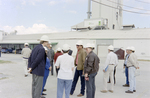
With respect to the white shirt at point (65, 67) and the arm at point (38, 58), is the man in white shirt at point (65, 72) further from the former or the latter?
the arm at point (38, 58)

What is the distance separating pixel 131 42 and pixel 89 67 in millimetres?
25728

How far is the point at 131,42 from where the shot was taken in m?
27.5

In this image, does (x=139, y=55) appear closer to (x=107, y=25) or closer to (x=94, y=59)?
(x=107, y=25)

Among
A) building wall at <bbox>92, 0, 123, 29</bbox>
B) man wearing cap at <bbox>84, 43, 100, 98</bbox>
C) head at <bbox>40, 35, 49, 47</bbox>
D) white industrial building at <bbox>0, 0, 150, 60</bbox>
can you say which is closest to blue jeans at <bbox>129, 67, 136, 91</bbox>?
man wearing cap at <bbox>84, 43, 100, 98</bbox>

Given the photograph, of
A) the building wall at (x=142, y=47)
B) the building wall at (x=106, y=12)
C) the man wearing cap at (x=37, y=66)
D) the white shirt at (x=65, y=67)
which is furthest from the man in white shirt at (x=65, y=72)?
the building wall at (x=106, y=12)

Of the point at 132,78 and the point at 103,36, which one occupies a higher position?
the point at 103,36

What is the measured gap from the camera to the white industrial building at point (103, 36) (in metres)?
27.2

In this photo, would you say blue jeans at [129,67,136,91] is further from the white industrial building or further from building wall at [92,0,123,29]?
building wall at [92,0,123,29]

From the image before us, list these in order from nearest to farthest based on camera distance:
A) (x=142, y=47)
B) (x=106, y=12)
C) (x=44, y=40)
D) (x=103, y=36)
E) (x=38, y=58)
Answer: (x=38, y=58) → (x=44, y=40) → (x=142, y=47) → (x=103, y=36) → (x=106, y=12)

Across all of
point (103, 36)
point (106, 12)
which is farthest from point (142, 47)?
point (106, 12)

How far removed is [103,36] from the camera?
30984 millimetres

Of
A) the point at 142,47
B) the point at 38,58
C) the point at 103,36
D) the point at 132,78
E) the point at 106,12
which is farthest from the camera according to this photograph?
the point at 106,12

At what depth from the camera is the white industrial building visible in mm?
27156

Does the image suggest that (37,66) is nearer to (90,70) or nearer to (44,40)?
(44,40)
